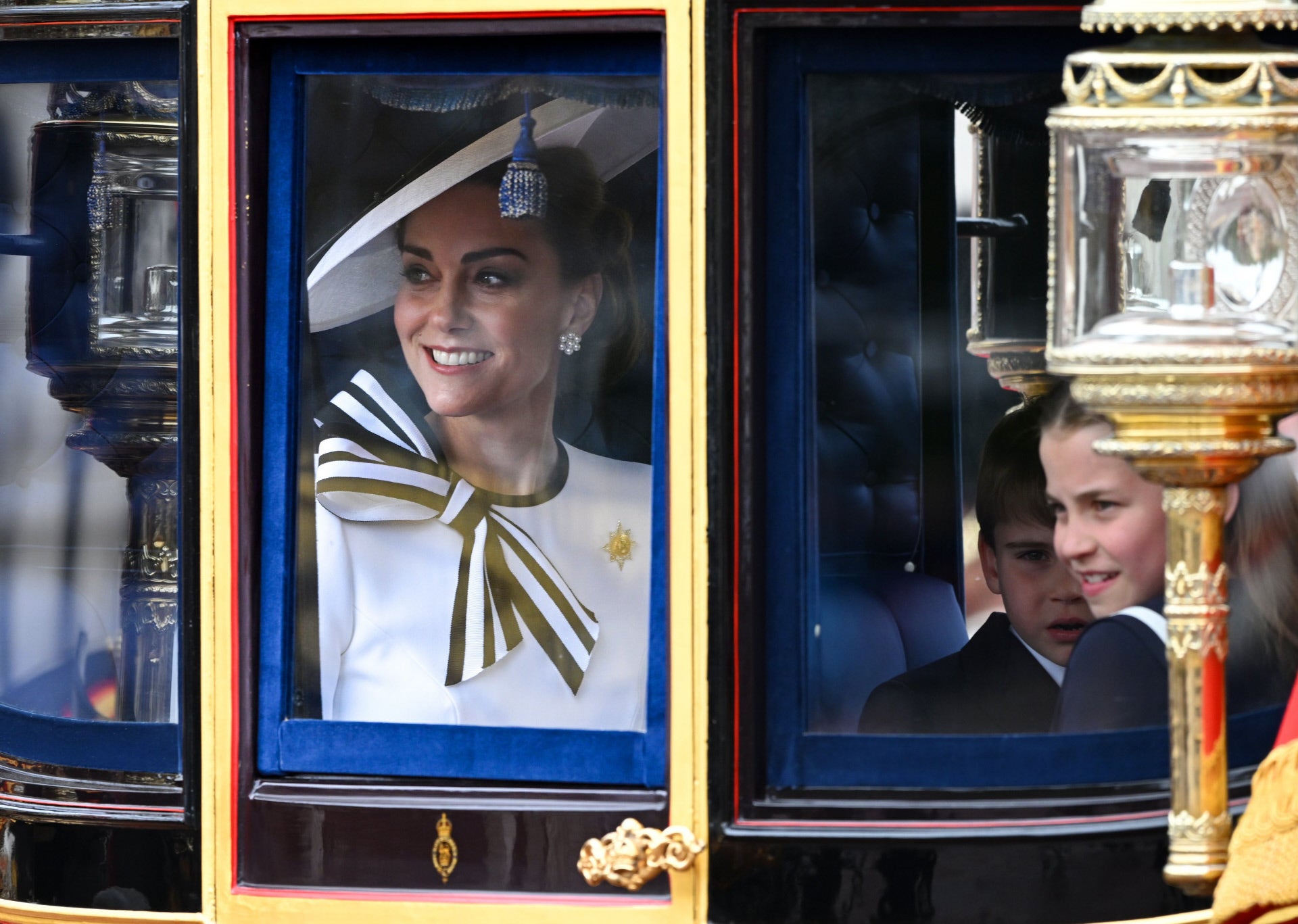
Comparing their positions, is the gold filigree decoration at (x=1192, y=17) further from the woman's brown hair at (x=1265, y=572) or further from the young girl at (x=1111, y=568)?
the woman's brown hair at (x=1265, y=572)

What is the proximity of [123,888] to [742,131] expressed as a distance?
172cm

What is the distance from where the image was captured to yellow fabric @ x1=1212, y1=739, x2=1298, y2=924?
2236 mm

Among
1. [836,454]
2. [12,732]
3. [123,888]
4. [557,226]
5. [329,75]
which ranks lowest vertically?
[123,888]

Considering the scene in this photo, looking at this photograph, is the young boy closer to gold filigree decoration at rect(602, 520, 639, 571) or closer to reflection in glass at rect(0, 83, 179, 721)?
gold filigree decoration at rect(602, 520, 639, 571)

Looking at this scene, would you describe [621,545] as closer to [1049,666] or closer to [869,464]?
[869,464]

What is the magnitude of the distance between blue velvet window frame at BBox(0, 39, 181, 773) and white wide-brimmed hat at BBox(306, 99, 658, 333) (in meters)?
0.43

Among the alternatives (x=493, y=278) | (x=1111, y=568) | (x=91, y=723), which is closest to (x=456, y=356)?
(x=493, y=278)

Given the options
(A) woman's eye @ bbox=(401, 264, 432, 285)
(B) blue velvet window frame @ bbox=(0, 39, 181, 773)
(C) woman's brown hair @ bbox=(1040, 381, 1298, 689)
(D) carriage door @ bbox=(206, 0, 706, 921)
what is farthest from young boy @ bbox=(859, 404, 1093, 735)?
(B) blue velvet window frame @ bbox=(0, 39, 181, 773)

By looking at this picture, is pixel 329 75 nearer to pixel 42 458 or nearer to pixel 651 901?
pixel 42 458

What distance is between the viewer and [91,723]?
10.6ft

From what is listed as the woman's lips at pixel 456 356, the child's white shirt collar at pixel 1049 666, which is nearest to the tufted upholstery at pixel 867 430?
the child's white shirt collar at pixel 1049 666

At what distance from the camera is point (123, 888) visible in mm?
3102

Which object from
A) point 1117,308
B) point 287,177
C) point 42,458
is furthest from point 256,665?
point 1117,308

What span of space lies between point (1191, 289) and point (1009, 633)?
2.79ft
